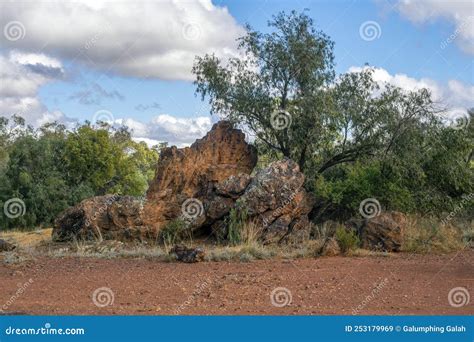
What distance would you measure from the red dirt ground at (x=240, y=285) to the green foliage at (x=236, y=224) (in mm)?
2173

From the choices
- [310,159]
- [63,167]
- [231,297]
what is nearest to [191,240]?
[310,159]

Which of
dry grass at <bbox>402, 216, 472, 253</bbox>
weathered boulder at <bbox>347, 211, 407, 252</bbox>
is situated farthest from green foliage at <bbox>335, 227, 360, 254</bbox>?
dry grass at <bbox>402, 216, 472, 253</bbox>

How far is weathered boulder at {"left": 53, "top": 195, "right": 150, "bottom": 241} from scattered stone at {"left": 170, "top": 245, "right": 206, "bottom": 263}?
341cm

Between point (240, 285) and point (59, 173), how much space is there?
16.5m

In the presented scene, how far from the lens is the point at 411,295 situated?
9930mm

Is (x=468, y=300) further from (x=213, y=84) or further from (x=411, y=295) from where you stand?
(x=213, y=84)

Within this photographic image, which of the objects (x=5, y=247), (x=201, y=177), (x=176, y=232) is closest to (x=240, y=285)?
(x=176, y=232)

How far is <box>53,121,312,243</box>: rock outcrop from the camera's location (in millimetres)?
16406

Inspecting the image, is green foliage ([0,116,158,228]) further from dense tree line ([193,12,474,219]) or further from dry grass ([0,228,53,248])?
dense tree line ([193,12,474,219])

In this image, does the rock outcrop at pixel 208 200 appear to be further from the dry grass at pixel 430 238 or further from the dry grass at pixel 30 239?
the dry grass at pixel 430 238

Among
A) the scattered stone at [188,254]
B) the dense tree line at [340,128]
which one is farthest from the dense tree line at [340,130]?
the scattered stone at [188,254]

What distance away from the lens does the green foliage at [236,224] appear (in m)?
15.6

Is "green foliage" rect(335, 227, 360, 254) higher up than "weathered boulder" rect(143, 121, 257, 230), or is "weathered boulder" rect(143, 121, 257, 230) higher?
"weathered boulder" rect(143, 121, 257, 230)

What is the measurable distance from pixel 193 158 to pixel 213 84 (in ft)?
9.07
